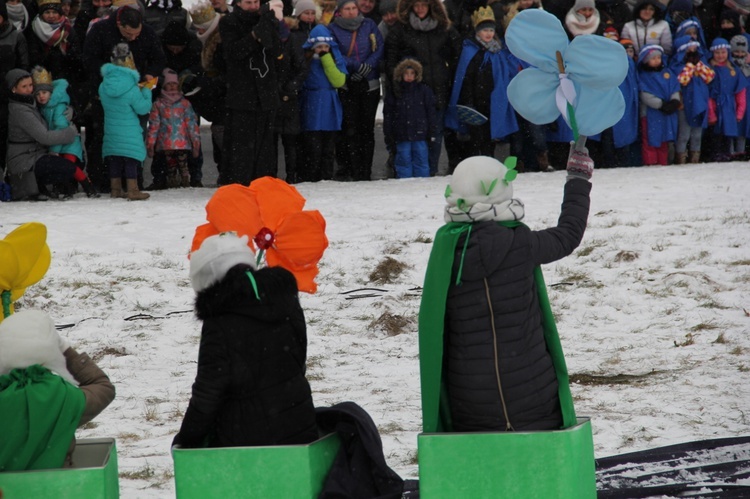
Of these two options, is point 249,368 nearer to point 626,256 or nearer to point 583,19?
point 626,256

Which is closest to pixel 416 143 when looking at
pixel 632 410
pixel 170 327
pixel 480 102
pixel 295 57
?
pixel 480 102

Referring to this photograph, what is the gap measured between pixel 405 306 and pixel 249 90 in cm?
327

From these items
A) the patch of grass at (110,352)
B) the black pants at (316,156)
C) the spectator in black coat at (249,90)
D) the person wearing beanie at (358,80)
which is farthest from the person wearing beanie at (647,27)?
the patch of grass at (110,352)

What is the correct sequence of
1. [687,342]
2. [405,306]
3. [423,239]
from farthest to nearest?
[423,239] < [405,306] < [687,342]

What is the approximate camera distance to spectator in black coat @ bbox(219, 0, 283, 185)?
973 centimetres

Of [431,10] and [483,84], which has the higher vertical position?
[431,10]

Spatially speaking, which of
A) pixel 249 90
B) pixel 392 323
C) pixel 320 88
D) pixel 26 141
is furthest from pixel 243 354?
pixel 320 88

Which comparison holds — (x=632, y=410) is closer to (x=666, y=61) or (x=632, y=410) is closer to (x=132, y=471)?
(x=132, y=471)

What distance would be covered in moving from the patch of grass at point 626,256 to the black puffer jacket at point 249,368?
4.60 metres

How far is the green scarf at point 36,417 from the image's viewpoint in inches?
141

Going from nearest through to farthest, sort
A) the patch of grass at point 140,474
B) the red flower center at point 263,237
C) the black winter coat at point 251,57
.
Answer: the red flower center at point 263,237 → the patch of grass at point 140,474 → the black winter coat at point 251,57

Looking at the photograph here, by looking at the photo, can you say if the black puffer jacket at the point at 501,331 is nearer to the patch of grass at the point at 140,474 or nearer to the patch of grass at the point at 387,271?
the patch of grass at the point at 140,474

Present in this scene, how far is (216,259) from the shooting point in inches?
150

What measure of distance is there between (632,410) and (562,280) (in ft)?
7.63
